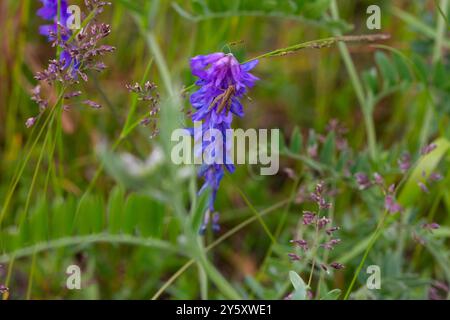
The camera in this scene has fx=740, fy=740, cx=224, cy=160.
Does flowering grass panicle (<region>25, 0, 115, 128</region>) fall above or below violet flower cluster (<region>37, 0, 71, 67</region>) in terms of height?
below

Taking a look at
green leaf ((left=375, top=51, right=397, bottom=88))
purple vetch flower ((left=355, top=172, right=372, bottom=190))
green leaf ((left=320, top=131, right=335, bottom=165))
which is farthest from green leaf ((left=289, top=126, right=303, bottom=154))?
green leaf ((left=375, top=51, right=397, bottom=88))

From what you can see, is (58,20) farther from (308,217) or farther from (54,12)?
(308,217)

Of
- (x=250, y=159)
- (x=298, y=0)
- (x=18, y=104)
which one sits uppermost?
(x=298, y=0)

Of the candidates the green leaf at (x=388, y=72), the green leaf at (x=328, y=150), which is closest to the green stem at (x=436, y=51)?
the green leaf at (x=388, y=72)

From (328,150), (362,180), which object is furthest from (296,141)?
(362,180)

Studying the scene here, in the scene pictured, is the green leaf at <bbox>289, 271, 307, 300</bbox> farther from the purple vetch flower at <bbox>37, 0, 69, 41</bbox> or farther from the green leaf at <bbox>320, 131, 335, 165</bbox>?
the purple vetch flower at <bbox>37, 0, 69, 41</bbox>

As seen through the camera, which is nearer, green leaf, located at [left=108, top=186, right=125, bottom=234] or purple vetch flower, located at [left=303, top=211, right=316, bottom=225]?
purple vetch flower, located at [left=303, top=211, right=316, bottom=225]

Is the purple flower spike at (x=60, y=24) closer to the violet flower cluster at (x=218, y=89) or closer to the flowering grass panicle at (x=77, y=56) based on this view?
the flowering grass panicle at (x=77, y=56)

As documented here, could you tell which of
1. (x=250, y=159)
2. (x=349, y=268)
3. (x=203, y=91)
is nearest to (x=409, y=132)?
(x=349, y=268)

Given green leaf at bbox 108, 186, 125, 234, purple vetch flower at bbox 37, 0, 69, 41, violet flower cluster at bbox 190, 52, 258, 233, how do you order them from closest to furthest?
violet flower cluster at bbox 190, 52, 258, 233 → purple vetch flower at bbox 37, 0, 69, 41 → green leaf at bbox 108, 186, 125, 234

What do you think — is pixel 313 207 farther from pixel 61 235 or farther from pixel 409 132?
pixel 61 235
